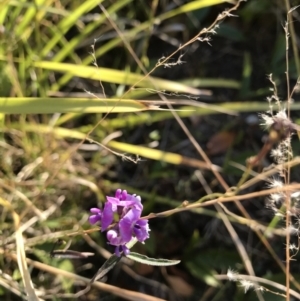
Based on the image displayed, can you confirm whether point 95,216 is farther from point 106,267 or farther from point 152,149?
point 152,149

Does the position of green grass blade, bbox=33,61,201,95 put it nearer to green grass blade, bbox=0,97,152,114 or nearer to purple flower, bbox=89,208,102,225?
green grass blade, bbox=0,97,152,114

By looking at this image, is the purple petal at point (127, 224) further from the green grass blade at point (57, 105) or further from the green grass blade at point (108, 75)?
the green grass blade at point (108, 75)

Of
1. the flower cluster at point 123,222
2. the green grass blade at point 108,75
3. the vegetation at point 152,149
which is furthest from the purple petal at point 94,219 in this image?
the green grass blade at point 108,75

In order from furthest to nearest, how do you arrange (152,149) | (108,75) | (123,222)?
1. (152,149)
2. (108,75)
3. (123,222)

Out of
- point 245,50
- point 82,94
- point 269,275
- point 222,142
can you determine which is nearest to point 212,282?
point 269,275

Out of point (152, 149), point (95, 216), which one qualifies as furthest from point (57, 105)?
point (152, 149)

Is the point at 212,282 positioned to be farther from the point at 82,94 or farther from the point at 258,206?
the point at 82,94
